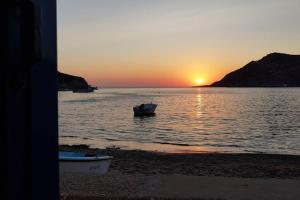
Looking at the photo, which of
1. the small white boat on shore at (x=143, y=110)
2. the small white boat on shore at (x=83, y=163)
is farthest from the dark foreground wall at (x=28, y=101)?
the small white boat on shore at (x=143, y=110)

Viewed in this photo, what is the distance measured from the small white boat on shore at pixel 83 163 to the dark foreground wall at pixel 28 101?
11743mm

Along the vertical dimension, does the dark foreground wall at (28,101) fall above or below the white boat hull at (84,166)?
above

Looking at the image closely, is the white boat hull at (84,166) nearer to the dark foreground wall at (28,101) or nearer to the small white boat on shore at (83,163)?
the small white boat on shore at (83,163)

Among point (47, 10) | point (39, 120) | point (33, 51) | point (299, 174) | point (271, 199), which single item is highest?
point (47, 10)

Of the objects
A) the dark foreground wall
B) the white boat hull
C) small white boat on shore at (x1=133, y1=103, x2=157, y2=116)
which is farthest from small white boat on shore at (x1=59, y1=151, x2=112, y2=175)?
small white boat on shore at (x1=133, y1=103, x2=157, y2=116)

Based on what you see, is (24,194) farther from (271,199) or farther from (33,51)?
(271,199)

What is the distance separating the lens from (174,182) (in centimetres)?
980

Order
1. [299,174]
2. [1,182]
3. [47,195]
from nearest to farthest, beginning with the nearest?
[1,182] < [47,195] < [299,174]

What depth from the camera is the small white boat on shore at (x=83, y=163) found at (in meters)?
13.6

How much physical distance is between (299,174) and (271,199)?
36.2ft

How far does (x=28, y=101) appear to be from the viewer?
1733 millimetres

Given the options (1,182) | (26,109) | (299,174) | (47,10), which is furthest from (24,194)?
(299,174)

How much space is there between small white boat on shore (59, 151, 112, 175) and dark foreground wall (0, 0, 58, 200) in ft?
38.5

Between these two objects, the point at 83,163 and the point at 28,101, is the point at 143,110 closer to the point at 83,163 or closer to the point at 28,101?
the point at 83,163
